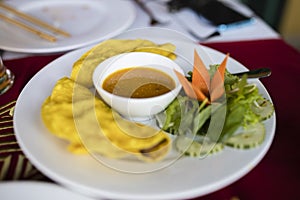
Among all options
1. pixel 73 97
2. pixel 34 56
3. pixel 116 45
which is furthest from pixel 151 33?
pixel 73 97

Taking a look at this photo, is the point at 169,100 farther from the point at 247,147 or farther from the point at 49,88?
the point at 49,88

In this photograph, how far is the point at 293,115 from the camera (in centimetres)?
88

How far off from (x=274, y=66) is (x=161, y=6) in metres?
0.61

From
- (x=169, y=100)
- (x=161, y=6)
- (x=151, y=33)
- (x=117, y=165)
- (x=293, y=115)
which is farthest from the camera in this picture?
(x=161, y=6)

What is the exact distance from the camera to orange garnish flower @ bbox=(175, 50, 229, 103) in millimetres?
764

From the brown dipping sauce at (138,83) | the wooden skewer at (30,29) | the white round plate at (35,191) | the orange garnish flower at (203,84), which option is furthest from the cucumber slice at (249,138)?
the wooden skewer at (30,29)

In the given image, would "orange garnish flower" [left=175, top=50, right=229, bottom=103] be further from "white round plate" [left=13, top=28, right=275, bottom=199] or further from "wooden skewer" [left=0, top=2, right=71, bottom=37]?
"wooden skewer" [left=0, top=2, right=71, bottom=37]

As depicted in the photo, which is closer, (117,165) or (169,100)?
(117,165)

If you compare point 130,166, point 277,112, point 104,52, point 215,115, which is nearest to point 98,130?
point 130,166

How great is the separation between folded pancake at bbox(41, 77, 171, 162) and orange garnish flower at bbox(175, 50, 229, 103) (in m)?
0.13

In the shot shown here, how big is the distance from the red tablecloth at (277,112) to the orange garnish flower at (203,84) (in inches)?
7.4

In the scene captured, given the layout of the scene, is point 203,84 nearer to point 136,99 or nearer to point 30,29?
point 136,99

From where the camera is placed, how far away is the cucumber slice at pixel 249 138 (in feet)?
2.24

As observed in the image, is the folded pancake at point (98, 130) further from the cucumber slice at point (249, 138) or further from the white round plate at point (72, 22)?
the white round plate at point (72, 22)
